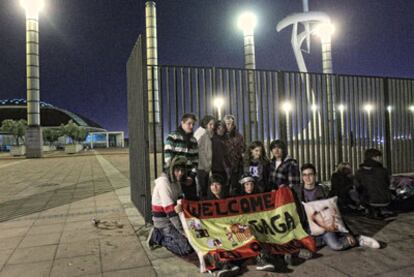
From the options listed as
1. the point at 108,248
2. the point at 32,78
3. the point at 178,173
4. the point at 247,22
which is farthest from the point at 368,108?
the point at 32,78

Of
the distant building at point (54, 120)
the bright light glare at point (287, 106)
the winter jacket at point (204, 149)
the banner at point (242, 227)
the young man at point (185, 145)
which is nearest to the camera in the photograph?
the banner at point (242, 227)

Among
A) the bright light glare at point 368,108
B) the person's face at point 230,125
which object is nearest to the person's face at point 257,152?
the person's face at point 230,125

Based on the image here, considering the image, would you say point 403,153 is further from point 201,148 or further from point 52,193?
point 52,193

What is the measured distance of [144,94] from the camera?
216 inches

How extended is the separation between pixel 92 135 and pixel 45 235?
238 feet

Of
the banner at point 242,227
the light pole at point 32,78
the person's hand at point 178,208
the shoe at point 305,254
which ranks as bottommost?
the shoe at point 305,254

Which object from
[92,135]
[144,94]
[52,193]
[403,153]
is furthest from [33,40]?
[92,135]

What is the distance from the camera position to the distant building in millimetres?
71375

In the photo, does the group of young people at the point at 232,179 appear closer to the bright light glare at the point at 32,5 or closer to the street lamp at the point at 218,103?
the street lamp at the point at 218,103

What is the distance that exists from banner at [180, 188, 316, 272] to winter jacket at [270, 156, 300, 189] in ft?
1.26

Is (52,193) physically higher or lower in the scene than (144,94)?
lower

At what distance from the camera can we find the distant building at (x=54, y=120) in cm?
7138

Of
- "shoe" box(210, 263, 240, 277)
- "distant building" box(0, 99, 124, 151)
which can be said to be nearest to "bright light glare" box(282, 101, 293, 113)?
"shoe" box(210, 263, 240, 277)

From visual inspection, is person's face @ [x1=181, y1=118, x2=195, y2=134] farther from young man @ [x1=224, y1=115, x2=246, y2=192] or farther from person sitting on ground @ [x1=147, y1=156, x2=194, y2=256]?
young man @ [x1=224, y1=115, x2=246, y2=192]
